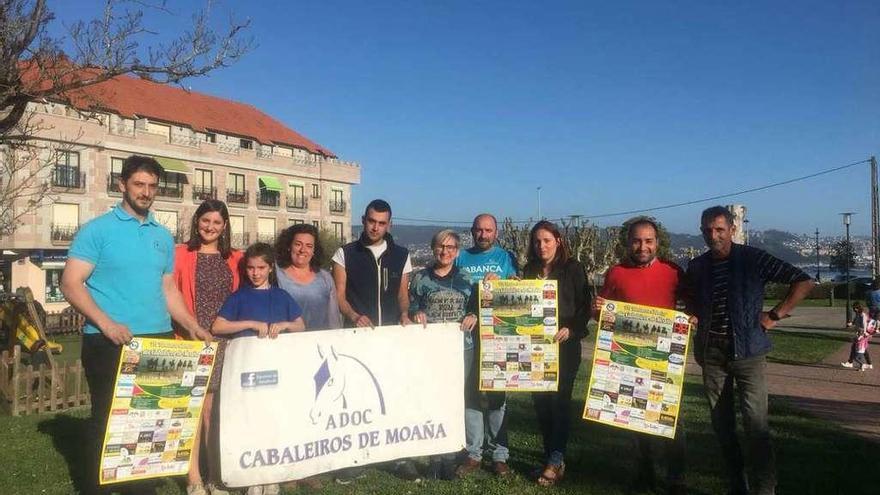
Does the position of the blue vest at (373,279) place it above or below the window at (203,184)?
below

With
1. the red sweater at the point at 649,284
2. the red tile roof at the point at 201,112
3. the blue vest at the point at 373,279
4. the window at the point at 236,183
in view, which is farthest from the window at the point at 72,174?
the red sweater at the point at 649,284

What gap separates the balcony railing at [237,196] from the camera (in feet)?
155

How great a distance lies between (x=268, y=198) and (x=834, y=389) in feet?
143

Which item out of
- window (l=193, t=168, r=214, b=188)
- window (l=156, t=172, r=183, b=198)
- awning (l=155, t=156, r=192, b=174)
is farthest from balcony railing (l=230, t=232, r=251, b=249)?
awning (l=155, t=156, r=192, b=174)

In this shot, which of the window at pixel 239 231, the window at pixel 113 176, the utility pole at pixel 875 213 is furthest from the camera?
the window at pixel 239 231

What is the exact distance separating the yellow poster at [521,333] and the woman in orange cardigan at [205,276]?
86.8 inches

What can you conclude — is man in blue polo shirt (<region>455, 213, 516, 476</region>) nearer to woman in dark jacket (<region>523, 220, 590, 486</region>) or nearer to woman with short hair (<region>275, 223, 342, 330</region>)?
woman in dark jacket (<region>523, 220, 590, 486</region>)

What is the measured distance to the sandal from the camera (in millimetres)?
5617

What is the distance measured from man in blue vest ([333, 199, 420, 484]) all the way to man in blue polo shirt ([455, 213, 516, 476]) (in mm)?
539

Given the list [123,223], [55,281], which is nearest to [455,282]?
[123,223]

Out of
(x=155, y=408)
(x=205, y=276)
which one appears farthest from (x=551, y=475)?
(x=205, y=276)

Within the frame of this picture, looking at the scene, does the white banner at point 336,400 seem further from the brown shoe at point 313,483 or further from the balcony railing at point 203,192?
the balcony railing at point 203,192

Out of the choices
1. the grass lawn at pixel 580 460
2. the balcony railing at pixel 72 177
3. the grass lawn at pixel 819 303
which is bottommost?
the grass lawn at pixel 819 303

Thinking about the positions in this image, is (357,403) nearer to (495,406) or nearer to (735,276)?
(495,406)
